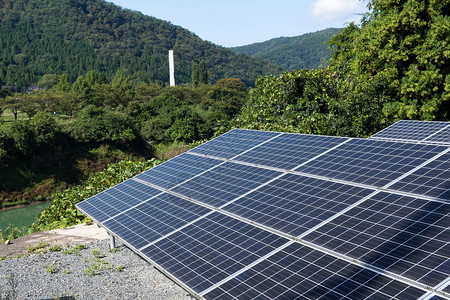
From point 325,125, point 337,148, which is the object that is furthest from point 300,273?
point 325,125

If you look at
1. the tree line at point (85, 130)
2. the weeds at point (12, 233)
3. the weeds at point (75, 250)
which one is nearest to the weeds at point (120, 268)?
the weeds at point (75, 250)

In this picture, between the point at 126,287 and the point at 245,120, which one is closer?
the point at 126,287

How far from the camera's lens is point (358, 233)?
6242 millimetres

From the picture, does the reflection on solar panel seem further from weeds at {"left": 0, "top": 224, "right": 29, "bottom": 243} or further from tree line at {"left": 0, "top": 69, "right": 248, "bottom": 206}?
tree line at {"left": 0, "top": 69, "right": 248, "bottom": 206}

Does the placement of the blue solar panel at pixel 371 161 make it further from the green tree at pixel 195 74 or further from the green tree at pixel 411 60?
the green tree at pixel 195 74

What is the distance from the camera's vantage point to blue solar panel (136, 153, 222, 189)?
10.9 metres

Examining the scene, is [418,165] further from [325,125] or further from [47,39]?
[47,39]

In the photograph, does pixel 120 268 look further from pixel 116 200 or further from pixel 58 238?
pixel 58 238

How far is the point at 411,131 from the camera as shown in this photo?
15016 millimetres

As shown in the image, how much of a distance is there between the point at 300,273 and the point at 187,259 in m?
2.06

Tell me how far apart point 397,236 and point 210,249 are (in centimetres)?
304

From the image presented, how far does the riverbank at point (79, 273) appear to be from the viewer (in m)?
9.34

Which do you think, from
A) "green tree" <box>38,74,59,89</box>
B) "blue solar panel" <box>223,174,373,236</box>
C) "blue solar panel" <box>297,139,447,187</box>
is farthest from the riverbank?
"green tree" <box>38,74,59,89</box>

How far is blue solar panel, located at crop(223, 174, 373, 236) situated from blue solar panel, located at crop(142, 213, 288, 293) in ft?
1.17
